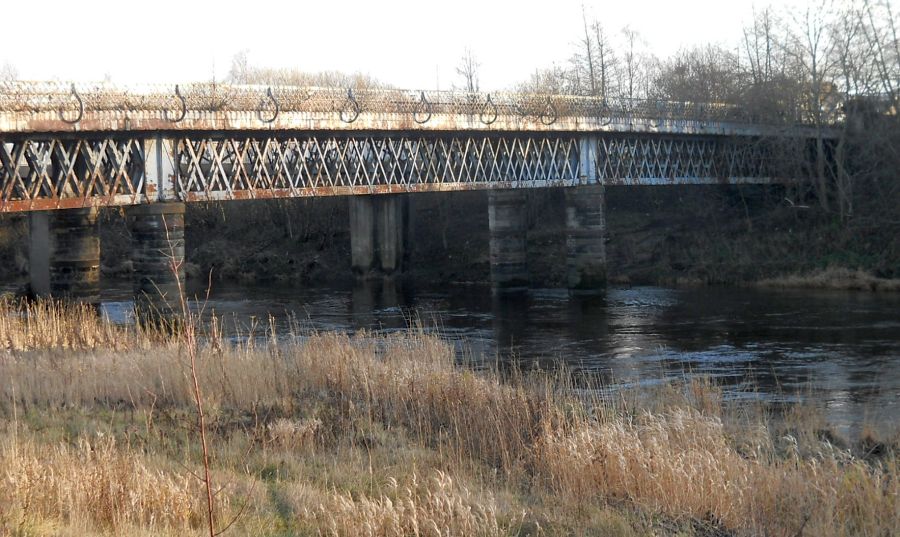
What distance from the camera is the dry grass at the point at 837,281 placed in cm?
3888

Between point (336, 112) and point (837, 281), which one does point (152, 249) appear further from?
point (837, 281)

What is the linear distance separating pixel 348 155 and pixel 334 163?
2.90 metres

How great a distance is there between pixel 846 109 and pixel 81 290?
34208 millimetres

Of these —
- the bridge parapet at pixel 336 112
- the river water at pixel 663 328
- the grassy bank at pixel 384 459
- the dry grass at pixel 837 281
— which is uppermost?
the bridge parapet at pixel 336 112

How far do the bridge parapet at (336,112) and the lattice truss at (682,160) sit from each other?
1.18 meters

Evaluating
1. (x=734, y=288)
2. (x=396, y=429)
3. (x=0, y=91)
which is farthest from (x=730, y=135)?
(x=396, y=429)

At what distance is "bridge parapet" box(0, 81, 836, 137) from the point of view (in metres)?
26.8

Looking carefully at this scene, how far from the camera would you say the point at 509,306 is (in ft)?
125

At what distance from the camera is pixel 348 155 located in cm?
3662

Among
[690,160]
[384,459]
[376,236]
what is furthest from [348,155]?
[384,459]

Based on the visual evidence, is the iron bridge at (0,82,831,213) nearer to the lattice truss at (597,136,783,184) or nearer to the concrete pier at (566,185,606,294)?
the lattice truss at (597,136,783,184)

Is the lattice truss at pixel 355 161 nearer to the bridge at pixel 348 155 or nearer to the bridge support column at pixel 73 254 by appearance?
the bridge at pixel 348 155

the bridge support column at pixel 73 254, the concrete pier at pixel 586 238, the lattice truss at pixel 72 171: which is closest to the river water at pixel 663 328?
the concrete pier at pixel 586 238

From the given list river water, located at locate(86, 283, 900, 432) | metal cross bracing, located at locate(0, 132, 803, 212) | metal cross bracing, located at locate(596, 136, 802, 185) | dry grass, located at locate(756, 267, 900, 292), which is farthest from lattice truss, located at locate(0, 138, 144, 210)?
dry grass, located at locate(756, 267, 900, 292)
